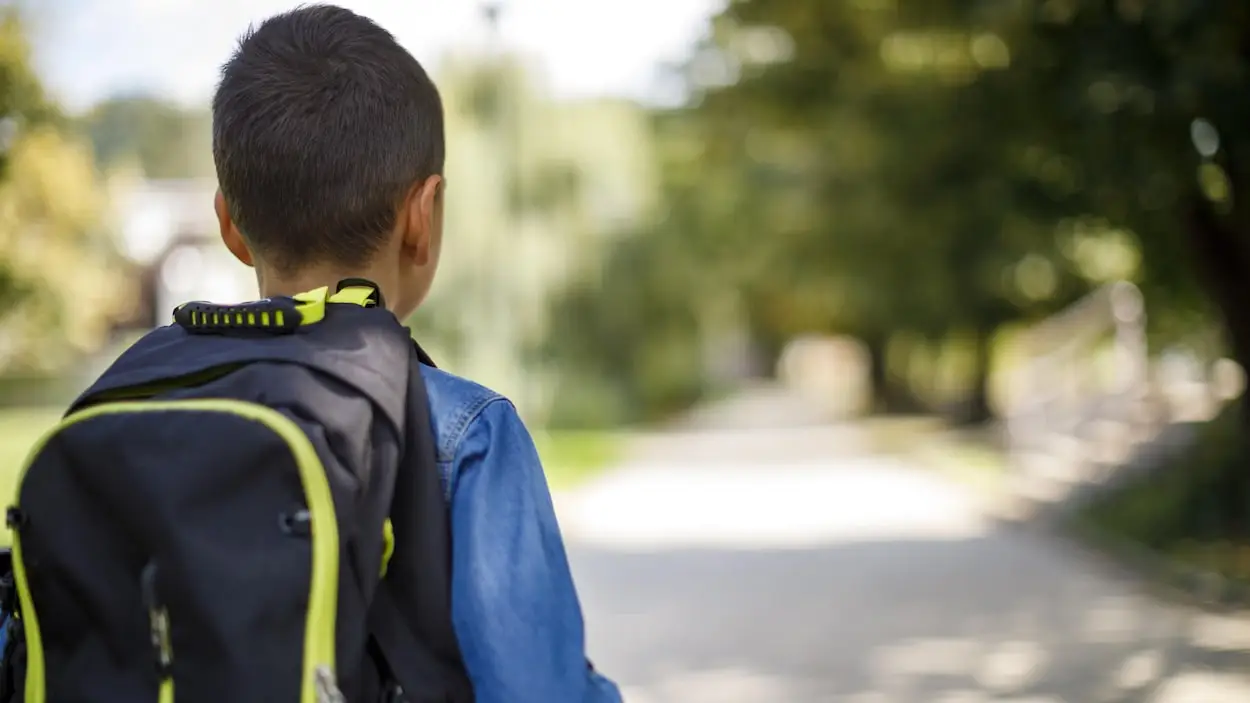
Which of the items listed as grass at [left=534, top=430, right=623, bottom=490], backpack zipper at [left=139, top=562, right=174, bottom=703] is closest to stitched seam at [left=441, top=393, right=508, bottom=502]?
backpack zipper at [left=139, top=562, right=174, bottom=703]

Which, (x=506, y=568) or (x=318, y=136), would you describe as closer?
(x=506, y=568)

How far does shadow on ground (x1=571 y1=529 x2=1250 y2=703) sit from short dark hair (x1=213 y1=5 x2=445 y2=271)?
17.9 feet

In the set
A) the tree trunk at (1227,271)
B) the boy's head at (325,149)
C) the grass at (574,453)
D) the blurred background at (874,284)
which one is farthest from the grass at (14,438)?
the tree trunk at (1227,271)

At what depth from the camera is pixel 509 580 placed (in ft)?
4.38

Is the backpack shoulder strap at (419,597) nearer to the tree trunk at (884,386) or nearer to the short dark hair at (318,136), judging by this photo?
the short dark hair at (318,136)

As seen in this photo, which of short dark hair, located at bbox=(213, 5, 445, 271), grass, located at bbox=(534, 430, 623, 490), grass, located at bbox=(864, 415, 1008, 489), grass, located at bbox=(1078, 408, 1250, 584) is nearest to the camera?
short dark hair, located at bbox=(213, 5, 445, 271)

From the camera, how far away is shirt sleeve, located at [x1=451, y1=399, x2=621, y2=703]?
4.35 ft

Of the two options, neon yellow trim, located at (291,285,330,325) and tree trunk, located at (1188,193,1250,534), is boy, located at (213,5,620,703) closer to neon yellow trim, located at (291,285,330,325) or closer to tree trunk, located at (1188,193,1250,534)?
neon yellow trim, located at (291,285,330,325)

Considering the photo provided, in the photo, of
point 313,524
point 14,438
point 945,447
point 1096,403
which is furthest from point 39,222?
point 945,447

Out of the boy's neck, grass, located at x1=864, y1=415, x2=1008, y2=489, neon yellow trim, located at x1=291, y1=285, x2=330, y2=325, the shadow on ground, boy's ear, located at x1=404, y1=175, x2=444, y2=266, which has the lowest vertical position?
the shadow on ground

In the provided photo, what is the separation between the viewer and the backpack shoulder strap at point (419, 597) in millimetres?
1344

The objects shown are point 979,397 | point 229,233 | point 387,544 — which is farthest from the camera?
point 979,397

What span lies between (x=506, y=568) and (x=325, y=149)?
0.45 m

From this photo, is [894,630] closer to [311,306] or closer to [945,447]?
[311,306]
